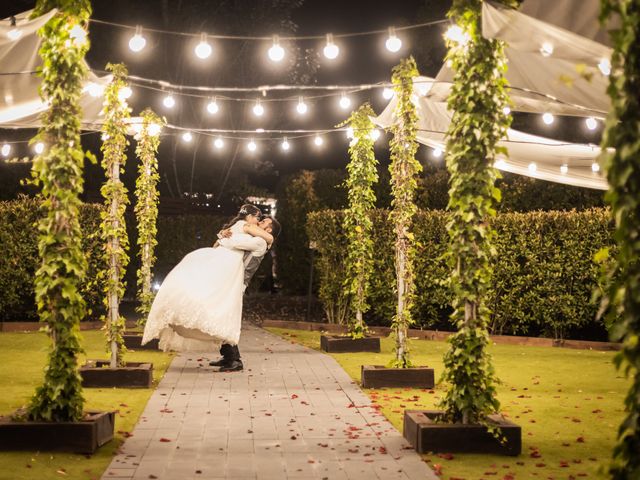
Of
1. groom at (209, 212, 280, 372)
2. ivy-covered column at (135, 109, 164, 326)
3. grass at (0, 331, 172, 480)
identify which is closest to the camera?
grass at (0, 331, 172, 480)

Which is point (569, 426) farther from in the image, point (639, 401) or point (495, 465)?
point (639, 401)

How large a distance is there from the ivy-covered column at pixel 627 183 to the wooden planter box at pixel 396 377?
5333 millimetres

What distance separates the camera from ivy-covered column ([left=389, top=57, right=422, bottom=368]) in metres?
9.09

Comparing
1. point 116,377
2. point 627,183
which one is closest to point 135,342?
point 116,377

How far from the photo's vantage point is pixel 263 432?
664 cm

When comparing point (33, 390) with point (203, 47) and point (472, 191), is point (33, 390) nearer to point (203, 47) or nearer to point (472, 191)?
point (203, 47)

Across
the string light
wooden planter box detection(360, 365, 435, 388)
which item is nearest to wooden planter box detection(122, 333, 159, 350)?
wooden planter box detection(360, 365, 435, 388)

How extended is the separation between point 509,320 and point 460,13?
9568 mm

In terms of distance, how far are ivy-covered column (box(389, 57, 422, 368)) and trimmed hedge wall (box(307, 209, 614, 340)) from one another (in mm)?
4122

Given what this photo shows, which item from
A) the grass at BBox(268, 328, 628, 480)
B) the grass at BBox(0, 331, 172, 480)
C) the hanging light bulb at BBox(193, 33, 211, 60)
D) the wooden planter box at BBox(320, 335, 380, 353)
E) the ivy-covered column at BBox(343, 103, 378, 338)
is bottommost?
the grass at BBox(0, 331, 172, 480)

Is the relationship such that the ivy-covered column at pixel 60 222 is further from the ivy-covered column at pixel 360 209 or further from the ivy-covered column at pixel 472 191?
the ivy-covered column at pixel 360 209

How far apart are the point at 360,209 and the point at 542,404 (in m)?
4.86

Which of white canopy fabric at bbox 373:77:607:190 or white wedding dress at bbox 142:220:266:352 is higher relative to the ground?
white canopy fabric at bbox 373:77:607:190

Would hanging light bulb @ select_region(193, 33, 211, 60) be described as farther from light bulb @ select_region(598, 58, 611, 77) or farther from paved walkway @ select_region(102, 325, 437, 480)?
light bulb @ select_region(598, 58, 611, 77)
